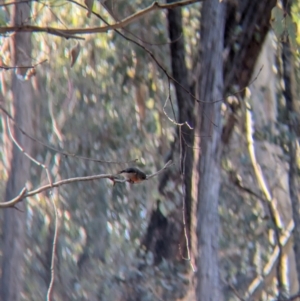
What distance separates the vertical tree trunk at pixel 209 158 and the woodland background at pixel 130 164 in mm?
657

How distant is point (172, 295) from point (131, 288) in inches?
19.4

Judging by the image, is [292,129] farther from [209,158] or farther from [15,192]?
[15,192]

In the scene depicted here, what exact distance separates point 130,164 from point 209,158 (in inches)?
57.9

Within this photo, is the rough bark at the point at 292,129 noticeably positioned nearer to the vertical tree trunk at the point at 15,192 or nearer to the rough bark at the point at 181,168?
the rough bark at the point at 181,168

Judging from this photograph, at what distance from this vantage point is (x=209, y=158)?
4277mm

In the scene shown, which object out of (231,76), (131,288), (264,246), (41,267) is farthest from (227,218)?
(231,76)

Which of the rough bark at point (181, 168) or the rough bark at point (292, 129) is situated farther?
the rough bark at point (292, 129)

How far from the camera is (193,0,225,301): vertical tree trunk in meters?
4.21

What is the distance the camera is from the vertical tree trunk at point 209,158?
13.8 ft

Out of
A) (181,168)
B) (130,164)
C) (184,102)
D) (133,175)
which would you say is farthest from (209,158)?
(133,175)

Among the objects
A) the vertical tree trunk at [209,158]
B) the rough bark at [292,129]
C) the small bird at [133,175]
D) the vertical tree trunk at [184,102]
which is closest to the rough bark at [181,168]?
the vertical tree trunk at [184,102]

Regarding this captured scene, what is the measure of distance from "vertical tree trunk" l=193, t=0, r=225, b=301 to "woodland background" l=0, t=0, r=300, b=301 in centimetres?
66

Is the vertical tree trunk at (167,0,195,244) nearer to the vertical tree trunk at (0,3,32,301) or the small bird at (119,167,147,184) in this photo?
the vertical tree trunk at (0,3,32,301)

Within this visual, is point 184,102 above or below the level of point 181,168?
above
